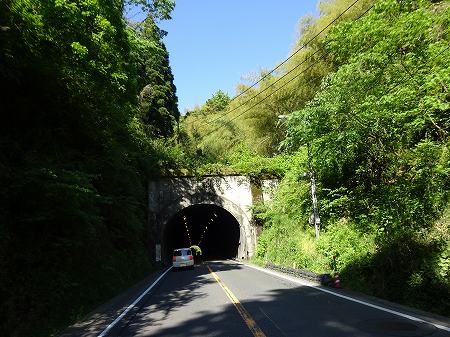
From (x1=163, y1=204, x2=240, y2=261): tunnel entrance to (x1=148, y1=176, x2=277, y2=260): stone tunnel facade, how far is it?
53.3 inches

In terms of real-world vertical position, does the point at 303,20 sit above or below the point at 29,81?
above

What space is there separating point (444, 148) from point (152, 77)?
1510 inches

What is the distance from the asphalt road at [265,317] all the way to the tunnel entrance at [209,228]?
22.2m

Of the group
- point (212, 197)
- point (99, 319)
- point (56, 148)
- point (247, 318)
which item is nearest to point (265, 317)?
point (247, 318)

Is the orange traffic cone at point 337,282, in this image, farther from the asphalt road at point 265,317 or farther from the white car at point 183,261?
the white car at point 183,261

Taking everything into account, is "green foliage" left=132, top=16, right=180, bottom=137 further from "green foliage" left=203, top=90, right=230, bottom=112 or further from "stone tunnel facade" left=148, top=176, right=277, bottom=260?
"green foliage" left=203, top=90, right=230, bottom=112

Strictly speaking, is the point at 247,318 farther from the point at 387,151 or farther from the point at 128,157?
the point at 128,157

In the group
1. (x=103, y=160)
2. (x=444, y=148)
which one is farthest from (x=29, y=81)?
(x=444, y=148)

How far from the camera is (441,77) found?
1174 cm

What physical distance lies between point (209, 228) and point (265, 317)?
156 feet

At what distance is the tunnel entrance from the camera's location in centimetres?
3866

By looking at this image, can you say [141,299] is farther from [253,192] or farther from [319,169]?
[253,192]

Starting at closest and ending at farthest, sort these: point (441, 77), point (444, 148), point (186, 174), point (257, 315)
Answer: point (257, 315) → point (441, 77) → point (444, 148) → point (186, 174)

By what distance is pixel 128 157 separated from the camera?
23438 mm
